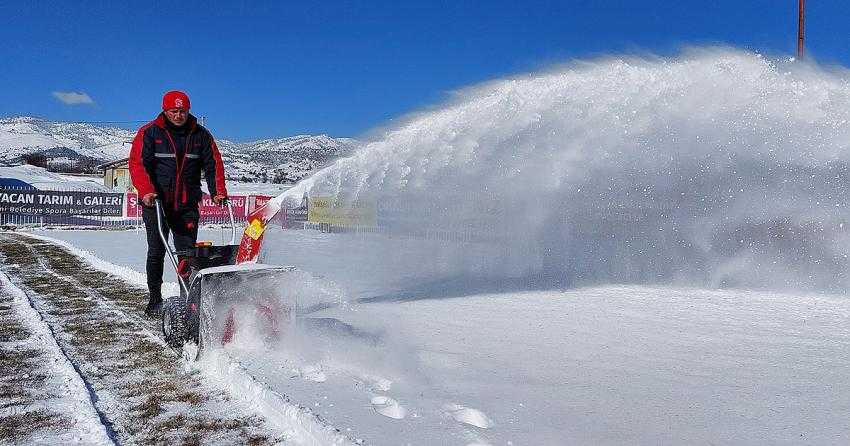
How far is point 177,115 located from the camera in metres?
4.61

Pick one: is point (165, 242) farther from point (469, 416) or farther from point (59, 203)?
point (59, 203)

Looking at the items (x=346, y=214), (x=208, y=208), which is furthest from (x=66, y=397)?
(x=208, y=208)

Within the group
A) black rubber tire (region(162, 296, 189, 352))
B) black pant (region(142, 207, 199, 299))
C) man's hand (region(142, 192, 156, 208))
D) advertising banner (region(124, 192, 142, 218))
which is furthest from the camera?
advertising banner (region(124, 192, 142, 218))

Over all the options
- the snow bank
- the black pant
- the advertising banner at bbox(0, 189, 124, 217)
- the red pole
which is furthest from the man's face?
the advertising banner at bbox(0, 189, 124, 217)

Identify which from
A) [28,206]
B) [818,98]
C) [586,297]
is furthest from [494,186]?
[28,206]

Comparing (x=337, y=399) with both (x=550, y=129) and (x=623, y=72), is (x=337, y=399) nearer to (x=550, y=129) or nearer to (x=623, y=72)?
(x=550, y=129)

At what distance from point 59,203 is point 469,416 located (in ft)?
90.5

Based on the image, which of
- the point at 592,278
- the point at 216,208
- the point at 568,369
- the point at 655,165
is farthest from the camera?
the point at 216,208

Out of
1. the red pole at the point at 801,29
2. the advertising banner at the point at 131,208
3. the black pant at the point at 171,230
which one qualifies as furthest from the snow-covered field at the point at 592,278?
the advertising banner at the point at 131,208

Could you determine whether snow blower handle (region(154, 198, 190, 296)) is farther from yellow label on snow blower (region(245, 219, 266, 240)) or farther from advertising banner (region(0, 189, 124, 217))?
advertising banner (region(0, 189, 124, 217))

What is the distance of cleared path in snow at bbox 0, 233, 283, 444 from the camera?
245cm

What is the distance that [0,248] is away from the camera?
12.4 m

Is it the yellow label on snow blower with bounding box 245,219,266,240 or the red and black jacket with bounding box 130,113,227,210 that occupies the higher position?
the red and black jacket with bounding box 130,113,227,210

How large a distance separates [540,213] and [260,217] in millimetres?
5146
